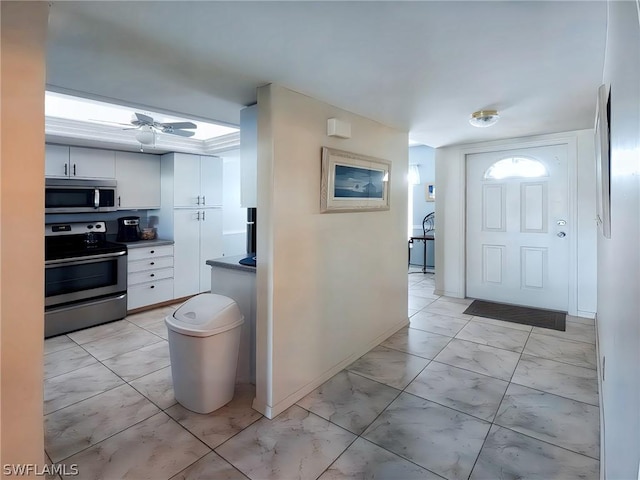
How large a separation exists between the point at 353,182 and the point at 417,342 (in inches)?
68.0

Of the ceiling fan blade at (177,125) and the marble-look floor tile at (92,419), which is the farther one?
the ceiling fan blade at (177,125)

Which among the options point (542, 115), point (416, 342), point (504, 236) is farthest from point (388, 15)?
point (504, 236)

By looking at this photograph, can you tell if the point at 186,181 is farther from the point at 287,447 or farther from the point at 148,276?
the point at 287,447

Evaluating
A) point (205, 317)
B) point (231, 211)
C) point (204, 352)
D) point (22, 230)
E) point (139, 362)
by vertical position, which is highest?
point (231, 211)

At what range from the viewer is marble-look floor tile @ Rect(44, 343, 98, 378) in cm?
278

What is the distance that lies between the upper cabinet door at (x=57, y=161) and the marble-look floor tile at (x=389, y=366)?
3787 mm

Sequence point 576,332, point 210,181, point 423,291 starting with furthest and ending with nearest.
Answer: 1. point 423,291
2. point 210,181
3. point 576,332

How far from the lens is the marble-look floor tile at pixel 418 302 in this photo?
14.6 feet

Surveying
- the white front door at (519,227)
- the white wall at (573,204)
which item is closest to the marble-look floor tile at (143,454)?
the white wall at (573,204)

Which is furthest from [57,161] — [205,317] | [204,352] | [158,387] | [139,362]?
[204,352]

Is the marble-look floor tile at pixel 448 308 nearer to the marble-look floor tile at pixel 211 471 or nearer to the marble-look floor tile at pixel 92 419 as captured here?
the marble-look floor tile at pixel 211 471

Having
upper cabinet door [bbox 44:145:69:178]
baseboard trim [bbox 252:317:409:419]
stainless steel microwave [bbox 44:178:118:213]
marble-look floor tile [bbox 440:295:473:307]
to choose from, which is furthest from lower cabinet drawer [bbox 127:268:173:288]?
marble-look floor tile [bbox 440:295:473:307]

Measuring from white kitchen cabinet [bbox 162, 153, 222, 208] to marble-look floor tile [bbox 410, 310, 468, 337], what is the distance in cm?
330

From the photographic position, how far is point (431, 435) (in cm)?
197
